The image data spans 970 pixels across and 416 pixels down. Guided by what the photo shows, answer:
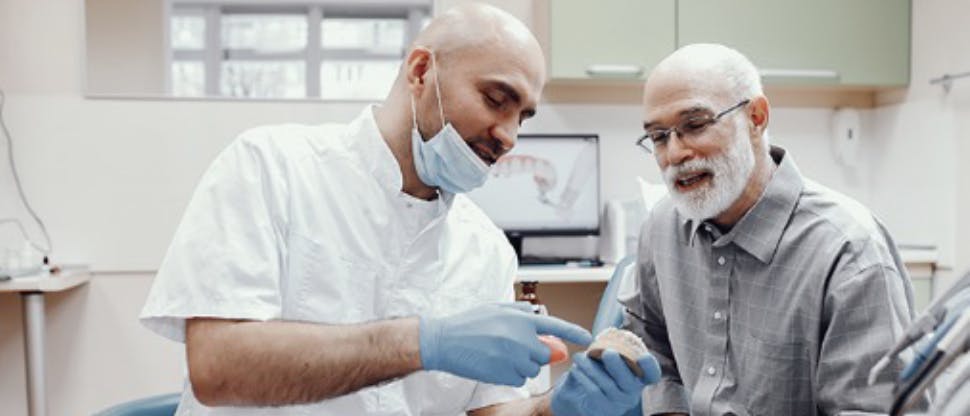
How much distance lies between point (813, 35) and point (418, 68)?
2.30 m

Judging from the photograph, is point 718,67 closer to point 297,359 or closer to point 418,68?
point 418,68

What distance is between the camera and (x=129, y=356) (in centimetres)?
296

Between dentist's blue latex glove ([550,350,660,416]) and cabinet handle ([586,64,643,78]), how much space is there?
1.79 m

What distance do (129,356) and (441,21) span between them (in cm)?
222

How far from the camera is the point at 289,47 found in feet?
10.4

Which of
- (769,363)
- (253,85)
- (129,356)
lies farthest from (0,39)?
(769,363)

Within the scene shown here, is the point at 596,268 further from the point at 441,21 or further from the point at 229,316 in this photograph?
the point at 229,316

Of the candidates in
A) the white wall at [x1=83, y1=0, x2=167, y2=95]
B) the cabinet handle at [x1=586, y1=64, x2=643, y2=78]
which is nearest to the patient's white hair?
the cabinet handle at [x1=586, y1=64, x2=643, y2=78]

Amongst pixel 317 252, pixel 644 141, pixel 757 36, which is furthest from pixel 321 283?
pixel 757 36

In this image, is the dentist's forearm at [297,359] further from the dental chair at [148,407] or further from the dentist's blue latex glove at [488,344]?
the dental chair at [148,407]

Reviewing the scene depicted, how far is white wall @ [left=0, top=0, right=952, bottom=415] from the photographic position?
9.46ft

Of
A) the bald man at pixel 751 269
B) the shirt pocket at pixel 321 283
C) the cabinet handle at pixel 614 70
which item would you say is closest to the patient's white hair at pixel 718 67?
the bald man at pixel 751 269

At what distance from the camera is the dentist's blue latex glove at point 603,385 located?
1241 millimetres

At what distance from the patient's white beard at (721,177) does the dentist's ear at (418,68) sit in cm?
53
